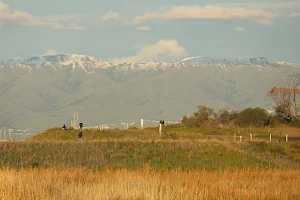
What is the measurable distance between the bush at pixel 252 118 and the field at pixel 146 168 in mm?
14686

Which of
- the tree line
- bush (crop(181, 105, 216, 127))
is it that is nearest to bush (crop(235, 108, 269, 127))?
the tree line

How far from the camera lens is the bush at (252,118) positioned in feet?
271

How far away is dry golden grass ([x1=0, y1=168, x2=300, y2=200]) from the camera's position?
22.1 m

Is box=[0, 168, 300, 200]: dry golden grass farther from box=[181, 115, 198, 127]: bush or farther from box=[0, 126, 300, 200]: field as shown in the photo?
box=[181, 115, 198, 127]: bush

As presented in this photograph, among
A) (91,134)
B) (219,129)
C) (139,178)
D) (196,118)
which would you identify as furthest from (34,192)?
(196,118)

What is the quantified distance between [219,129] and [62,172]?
1713 inches

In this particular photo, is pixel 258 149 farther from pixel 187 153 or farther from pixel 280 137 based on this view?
pixel 280 137

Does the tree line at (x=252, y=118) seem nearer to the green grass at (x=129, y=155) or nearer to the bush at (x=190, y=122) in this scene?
the bush at (x=190, y=122)

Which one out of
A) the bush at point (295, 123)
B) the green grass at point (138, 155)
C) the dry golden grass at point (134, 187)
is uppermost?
the bush at point (295, 123)

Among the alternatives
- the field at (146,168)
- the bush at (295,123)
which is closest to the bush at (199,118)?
the bush at (295,123)

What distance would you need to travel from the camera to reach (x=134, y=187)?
2317 cm

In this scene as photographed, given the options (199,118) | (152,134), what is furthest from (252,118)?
(152,134)

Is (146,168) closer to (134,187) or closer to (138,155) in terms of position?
(138,155)

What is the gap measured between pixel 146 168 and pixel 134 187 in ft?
29.3
